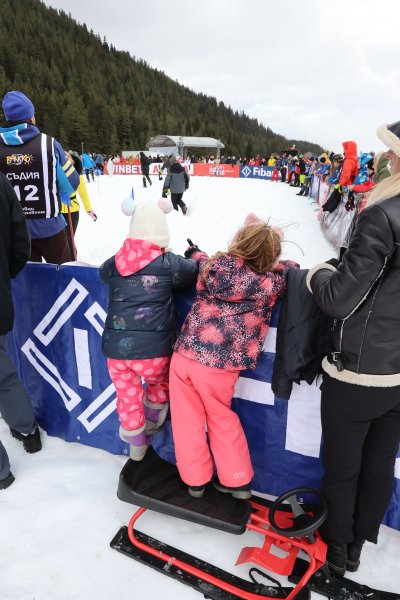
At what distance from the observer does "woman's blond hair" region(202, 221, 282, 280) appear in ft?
4.96

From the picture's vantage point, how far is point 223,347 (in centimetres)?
161

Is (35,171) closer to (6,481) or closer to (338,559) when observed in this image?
(6,481)

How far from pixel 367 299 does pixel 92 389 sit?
1656 millimetres

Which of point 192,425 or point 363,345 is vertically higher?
point 363,345

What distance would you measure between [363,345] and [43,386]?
6.45ft

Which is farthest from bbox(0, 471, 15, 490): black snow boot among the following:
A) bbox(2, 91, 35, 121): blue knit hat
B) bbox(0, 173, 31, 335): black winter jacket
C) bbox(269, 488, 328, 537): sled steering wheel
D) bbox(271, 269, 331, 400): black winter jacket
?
bbox(2, 91, 35, 121): blue knit hat

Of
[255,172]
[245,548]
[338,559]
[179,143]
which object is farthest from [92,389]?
[179,143]

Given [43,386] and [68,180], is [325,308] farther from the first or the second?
[68,180]

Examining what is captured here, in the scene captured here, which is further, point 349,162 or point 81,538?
point 349,162

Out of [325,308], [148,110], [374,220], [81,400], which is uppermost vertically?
[148,110]

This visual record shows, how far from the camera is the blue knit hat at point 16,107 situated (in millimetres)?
2482

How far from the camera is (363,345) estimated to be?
128 cm

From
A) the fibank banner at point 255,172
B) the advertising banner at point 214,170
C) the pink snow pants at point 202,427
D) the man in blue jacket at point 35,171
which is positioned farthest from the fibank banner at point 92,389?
the fibank banner at point 255,172

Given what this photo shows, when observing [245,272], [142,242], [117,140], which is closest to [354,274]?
[245,272]
